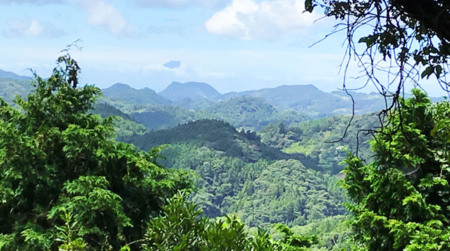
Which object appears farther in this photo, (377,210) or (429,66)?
(377,210)

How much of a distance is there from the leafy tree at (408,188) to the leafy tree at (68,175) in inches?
168

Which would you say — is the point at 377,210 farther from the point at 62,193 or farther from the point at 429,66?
the point at 429,66

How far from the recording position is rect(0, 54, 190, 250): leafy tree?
7.93 m

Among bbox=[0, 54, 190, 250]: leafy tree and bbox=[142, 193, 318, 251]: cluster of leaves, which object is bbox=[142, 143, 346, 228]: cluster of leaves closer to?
bbox=[0, 54, 190, 250]: leafy tree

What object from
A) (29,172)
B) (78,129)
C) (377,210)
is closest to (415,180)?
(377,210)

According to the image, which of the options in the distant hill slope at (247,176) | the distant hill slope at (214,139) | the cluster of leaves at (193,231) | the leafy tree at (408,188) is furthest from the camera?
the distant hill slope at (214,139)

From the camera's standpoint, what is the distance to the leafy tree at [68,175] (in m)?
7.93

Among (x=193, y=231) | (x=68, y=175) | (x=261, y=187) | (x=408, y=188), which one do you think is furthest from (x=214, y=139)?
(x=193, y=231)

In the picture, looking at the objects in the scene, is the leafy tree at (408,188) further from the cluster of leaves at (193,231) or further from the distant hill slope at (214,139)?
the distant hill slope at (214,139)

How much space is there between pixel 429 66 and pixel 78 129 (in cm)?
787

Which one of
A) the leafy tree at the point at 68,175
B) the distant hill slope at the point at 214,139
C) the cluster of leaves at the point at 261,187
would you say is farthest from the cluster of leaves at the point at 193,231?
the distant hill slope at the point at 214,139

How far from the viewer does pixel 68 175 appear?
903 centimetres

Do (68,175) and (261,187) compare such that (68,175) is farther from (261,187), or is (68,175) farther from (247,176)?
(247,176)

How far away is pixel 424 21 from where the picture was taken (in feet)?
4.93
